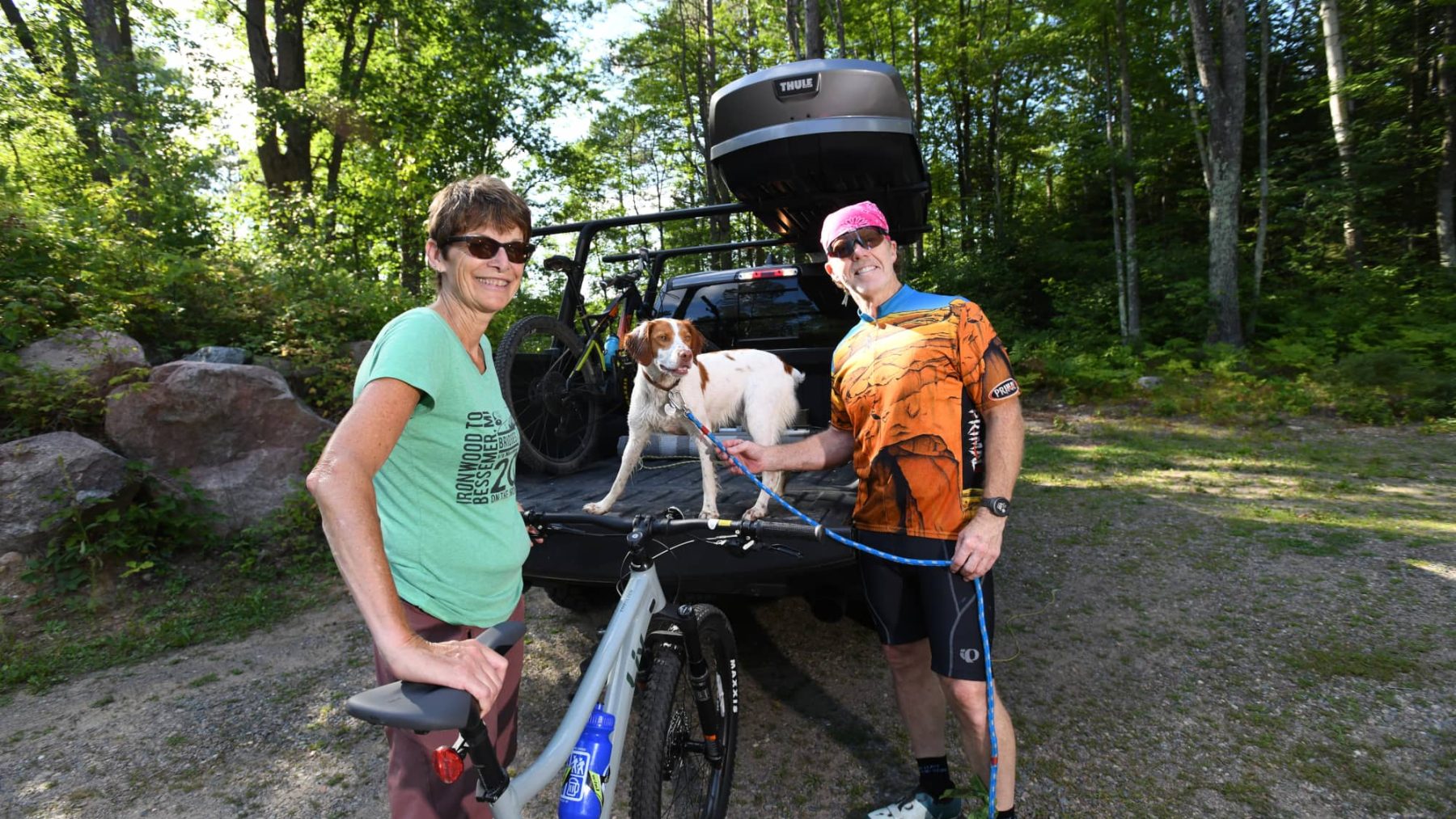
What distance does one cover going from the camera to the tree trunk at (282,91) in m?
12.2

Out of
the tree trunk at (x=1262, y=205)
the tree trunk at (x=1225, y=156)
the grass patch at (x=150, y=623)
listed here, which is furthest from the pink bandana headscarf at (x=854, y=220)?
the tree trunk at (x=1262, y=205)

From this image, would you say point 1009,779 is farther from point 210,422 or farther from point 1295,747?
point 210,422

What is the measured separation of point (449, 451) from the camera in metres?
1.39

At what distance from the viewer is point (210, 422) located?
5445 millimetres

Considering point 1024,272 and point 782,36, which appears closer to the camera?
point 1024,272

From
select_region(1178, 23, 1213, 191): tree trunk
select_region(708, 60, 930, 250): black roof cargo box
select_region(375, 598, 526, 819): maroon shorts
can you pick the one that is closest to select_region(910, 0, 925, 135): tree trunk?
select_region(1178, 23, 1213, 191): tree trunk

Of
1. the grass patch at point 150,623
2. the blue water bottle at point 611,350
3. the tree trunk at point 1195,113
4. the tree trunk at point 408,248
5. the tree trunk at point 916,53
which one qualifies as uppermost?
the tree trunk at point 916,53

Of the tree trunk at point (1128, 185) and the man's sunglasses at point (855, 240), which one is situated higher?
the tree trunk at point (1128, 185)

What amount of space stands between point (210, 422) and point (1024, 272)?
53.7ft

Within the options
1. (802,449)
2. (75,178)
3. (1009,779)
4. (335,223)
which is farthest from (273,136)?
(1009,779)

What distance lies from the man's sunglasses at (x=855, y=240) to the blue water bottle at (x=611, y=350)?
2.95 metres

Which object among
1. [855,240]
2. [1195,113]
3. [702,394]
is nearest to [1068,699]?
[702,394]

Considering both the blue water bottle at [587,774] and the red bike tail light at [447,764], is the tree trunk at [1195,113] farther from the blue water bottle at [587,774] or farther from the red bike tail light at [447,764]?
the red bike tail light at [447,764]

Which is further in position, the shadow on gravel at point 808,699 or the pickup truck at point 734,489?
the shadow on gravel at point 808,699
